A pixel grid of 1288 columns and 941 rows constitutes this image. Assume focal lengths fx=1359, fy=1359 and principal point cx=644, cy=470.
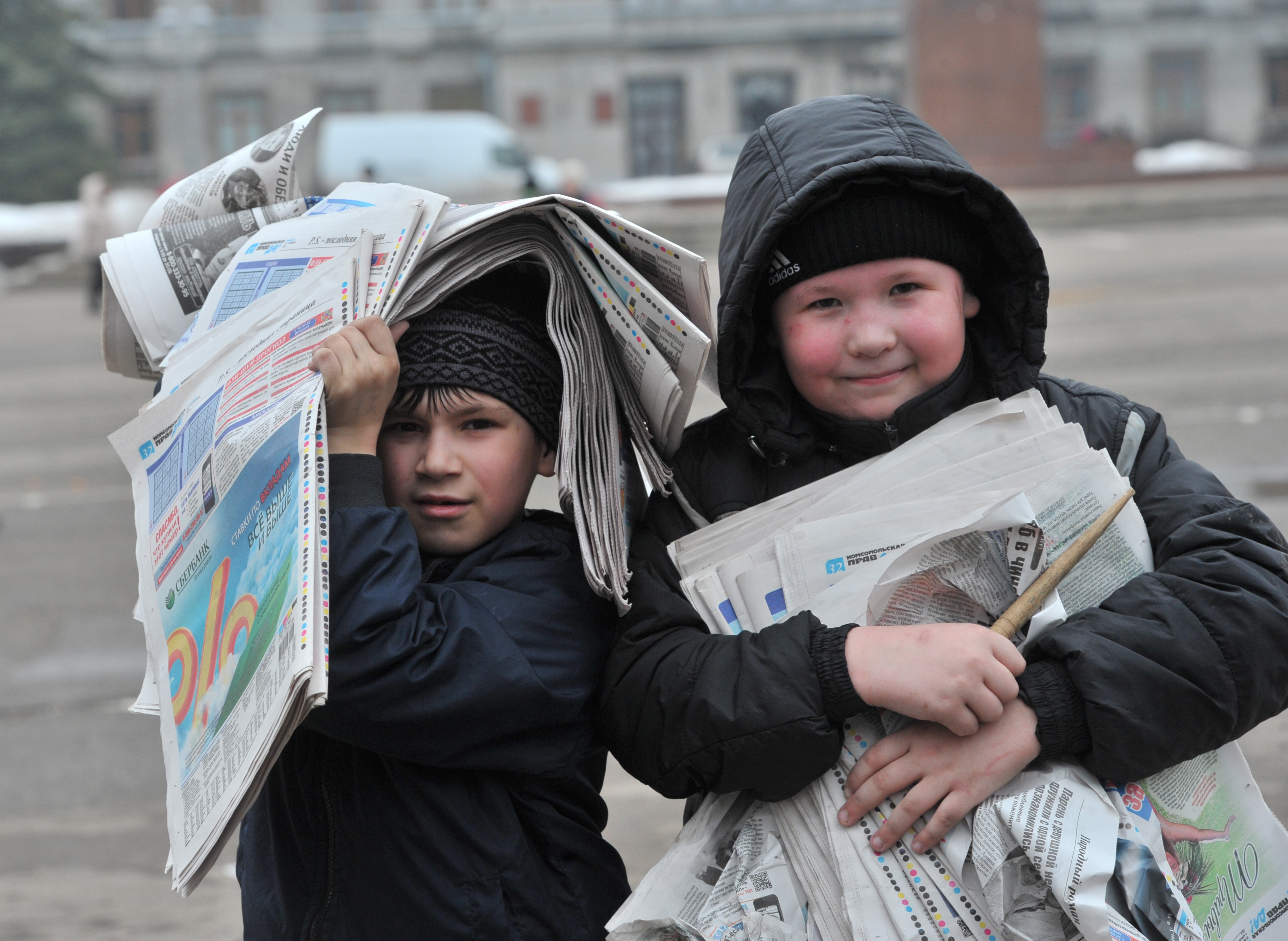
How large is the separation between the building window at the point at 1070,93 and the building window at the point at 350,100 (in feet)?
68.3

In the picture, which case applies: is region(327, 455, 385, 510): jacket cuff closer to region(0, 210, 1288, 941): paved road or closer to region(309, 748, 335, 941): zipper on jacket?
region(309, 748, 335, 941): zipper on jacket

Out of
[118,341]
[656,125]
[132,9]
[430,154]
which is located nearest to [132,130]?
[132,9]

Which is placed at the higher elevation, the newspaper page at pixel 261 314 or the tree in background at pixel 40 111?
the newspaper page at pixel 261 314

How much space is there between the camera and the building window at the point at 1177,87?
41.8 meters

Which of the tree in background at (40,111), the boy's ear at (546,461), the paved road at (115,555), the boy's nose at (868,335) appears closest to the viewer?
the boy's nose at (868,335)

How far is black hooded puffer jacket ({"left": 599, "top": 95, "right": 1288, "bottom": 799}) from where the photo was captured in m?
1.53

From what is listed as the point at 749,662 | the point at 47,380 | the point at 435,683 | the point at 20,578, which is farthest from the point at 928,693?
the point at 47,380

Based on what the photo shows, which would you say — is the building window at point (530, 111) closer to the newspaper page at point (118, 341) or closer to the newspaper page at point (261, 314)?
the newspaper page at point (118, 341)

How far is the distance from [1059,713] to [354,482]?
0.84m

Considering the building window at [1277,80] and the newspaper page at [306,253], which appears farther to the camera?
the building window at [1277,80]

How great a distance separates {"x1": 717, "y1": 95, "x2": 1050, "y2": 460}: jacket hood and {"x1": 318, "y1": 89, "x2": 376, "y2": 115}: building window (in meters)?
41.8

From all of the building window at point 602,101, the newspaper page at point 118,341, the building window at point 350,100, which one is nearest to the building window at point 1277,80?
the building window at point 602,101

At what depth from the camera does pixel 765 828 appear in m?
1.62

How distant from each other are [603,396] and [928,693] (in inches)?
22.0
